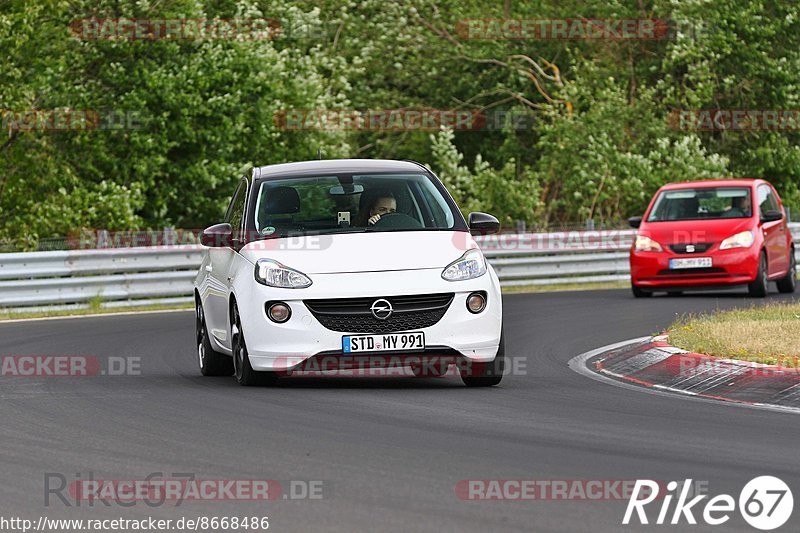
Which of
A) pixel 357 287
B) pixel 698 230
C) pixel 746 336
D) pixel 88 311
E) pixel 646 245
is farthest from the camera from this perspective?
pixel 88 311

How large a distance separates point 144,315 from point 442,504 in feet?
53.2

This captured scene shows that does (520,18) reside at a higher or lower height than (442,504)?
higher

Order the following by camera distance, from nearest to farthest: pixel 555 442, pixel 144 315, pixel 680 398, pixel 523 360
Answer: pixel 555 442 < pixel 680 398 < pixel 523 360 < pixel 144 315

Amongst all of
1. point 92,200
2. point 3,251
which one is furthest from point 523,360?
point 92,200

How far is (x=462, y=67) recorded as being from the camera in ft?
148

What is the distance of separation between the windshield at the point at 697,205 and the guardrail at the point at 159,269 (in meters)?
4.38

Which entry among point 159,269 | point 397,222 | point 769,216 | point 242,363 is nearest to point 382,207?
point 397,222

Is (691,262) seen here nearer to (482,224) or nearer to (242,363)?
(482,224)

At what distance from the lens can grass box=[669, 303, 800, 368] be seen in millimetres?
12641

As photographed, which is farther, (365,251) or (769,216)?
(769,216)

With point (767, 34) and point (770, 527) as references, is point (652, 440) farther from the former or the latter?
point (767, 34)

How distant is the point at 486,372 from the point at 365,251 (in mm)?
1270

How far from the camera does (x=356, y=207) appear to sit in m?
12.8

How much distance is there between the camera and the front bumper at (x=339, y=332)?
11.6 m
